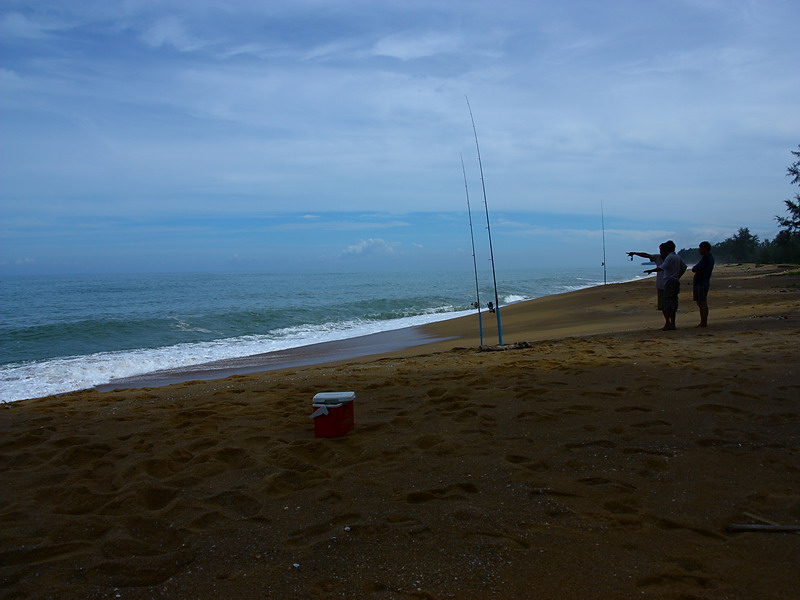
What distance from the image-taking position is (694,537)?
2.49 m

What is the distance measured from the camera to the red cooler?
413 centimetres

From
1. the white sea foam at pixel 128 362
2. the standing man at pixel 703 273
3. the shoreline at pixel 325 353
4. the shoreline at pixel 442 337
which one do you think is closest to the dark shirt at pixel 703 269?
the standing man at pixel 703 273

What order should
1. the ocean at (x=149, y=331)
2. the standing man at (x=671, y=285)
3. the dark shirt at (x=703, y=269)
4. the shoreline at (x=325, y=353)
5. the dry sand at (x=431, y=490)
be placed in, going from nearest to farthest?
the dry sand at (x=431, y=490), the standing man at (x=671, y=285), the dark shirt at (x=703, y=269), the shoreline at (x=325, y=353), the ocean at (x=149, y=331)

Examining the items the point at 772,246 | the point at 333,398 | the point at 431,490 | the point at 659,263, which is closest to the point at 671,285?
the point at 659,263

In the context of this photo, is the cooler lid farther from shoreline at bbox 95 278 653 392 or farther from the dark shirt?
the dark shirt

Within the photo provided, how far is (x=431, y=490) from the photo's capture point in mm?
3145

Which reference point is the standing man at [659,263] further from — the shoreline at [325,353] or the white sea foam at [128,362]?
the white sea foam at [128,362]

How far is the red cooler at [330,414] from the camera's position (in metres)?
4.13

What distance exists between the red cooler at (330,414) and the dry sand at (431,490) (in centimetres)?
12

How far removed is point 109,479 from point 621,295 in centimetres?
1794

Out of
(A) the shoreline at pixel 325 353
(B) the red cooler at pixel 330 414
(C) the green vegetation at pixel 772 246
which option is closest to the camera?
(B) the red cooler at pixel 330 414

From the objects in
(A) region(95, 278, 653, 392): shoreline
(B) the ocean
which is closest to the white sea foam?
(B) the ocean

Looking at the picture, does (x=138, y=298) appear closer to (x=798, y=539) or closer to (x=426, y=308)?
(x=426, y=308)

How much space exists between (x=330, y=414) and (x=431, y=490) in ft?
4.09
